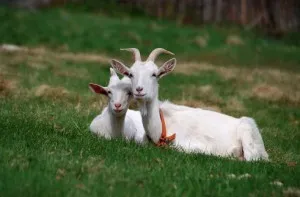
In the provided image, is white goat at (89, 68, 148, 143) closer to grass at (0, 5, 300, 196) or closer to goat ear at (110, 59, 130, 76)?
goat ear at (110, 59, 130, 76)

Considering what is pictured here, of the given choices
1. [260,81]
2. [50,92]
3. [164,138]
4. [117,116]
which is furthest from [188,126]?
[260,81]

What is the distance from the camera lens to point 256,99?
16656 millimetres

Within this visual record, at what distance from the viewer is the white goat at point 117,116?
10.1 metres

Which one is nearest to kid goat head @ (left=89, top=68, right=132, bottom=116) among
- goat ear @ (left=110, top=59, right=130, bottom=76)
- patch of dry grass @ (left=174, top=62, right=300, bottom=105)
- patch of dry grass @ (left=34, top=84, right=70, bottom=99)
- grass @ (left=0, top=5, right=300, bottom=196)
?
goat ear @ (left=110, top=59, right=130, bottom=76)

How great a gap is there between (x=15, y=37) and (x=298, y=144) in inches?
587

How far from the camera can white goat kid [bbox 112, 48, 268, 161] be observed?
32.0ft

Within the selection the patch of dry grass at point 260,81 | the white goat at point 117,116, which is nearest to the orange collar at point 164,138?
the white goat at point 117,116

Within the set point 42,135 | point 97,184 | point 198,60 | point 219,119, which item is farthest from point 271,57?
point 97,184

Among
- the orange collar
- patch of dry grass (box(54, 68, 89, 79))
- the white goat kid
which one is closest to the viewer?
the white goat kid

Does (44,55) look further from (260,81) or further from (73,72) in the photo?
(260,81)

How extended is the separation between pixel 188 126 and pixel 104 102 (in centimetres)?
396

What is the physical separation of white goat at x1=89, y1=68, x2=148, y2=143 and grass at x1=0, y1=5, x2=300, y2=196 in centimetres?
37

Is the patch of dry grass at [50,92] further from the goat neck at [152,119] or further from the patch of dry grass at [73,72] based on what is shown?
the goat neck at [152,119]

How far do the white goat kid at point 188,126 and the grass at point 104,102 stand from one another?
0.45 metres
